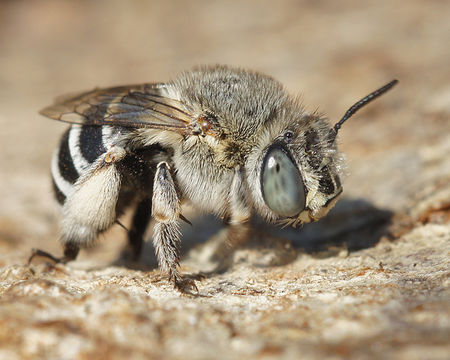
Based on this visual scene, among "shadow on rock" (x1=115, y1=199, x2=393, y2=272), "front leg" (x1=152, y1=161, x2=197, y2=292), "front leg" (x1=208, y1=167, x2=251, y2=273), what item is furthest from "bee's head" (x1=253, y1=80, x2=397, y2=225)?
"front leg" (x1=152, y1=161, x2=197, y2=292)

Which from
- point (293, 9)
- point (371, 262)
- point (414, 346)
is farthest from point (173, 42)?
point (414, 346)

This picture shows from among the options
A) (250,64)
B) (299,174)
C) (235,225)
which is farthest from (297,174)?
(250,64)

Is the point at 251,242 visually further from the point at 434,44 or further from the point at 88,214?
the point at 434,44

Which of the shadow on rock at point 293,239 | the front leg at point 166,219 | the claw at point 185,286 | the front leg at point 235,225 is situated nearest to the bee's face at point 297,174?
the front leg at point 235,225

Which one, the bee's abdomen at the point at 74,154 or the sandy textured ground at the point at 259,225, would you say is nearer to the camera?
the sandy textured ground at the point at 259,225

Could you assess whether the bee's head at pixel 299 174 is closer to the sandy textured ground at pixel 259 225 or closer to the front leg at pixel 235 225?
the front leg at pixel 235 225

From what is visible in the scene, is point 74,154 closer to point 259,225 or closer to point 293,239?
point 259,225
